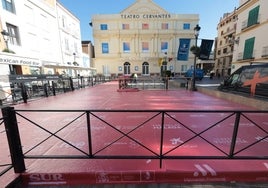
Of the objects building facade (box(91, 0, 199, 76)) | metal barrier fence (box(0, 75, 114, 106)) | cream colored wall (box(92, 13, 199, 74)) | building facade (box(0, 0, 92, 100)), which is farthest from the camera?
cream colored wall (box(92, 13, 199, 74))

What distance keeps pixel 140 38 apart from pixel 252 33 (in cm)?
1986

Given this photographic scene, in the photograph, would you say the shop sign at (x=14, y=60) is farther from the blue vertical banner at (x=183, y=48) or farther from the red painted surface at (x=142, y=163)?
the blue vertical banner at (x=183, y=48)

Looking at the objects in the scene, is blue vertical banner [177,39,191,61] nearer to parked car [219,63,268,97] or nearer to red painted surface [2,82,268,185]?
parked car [219,63,268,97]

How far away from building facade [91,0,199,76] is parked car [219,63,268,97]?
2119 cm

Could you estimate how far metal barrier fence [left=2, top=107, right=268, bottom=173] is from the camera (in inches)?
96.2

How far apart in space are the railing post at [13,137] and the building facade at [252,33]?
17.0 m

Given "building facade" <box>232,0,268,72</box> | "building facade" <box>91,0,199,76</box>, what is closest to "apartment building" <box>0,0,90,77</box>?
"building facade" <box>91,0,199,76</box>

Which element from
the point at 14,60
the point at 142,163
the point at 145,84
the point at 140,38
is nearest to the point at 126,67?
the point at 140,38

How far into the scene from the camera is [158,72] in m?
31.5

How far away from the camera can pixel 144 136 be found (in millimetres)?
3871

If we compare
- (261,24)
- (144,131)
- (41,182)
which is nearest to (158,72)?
(261,24)

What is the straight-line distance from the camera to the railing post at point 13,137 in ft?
7.46

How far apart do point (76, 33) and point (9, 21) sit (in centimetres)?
1397

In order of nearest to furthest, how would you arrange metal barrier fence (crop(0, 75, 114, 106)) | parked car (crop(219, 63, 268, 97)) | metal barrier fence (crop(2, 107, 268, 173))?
metal barrier fence (crop(2, 107, 268, 173)), parked car (crop(219, 63, 268, 97)), metal barrier fence (crop(0, 75, 114, 106))
